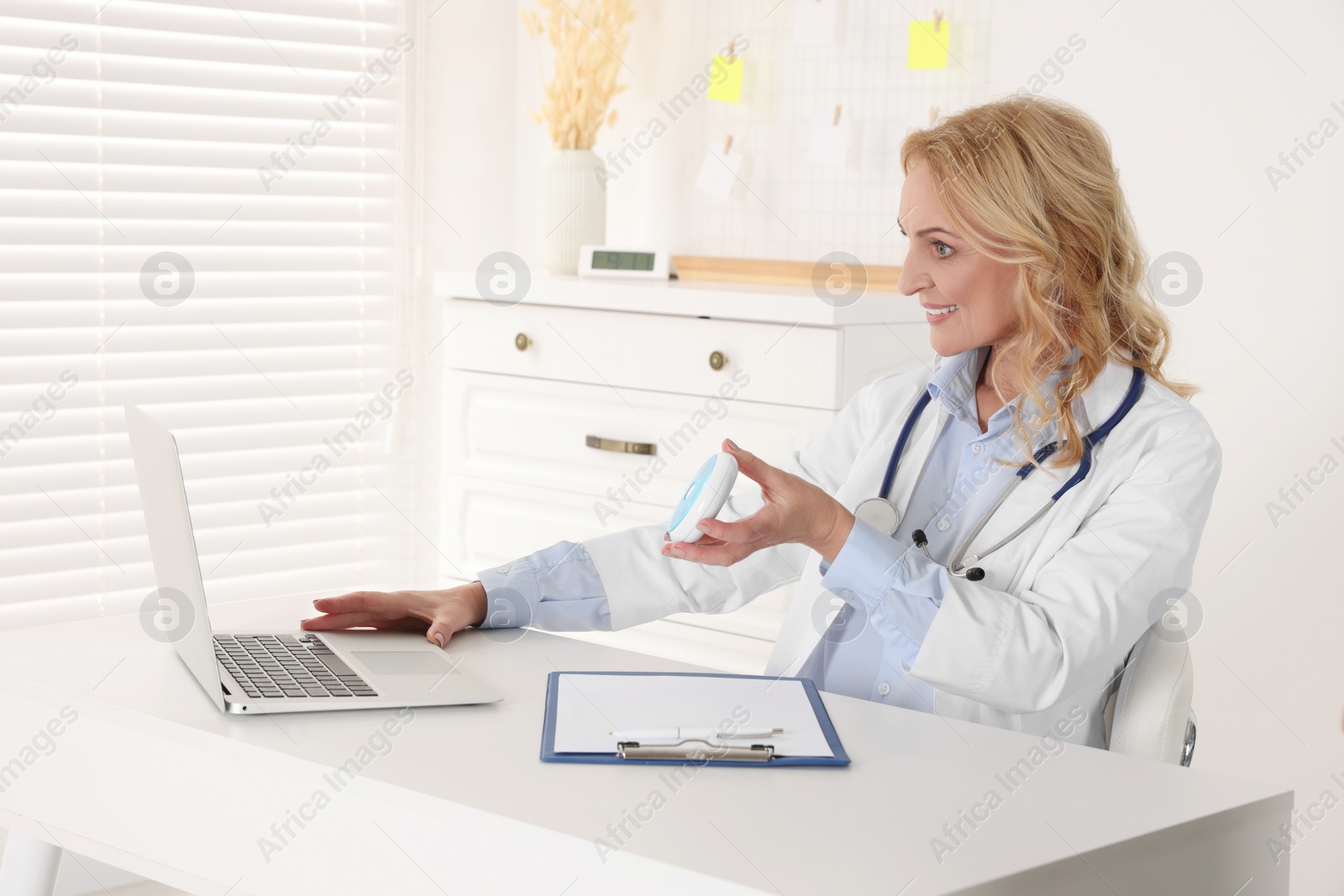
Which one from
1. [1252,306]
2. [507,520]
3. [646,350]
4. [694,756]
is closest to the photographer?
[694,756]

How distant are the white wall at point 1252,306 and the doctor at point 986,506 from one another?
802mm

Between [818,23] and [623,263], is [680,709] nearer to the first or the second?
[623,263]

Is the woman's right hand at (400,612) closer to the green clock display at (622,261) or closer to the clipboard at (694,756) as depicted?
the clipboard at (694,756)

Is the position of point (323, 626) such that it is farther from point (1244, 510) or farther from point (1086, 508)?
point (1244, 510)

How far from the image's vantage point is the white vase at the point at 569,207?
118 inches

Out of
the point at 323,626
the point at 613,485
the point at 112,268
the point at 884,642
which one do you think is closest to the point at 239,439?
the point at 112,268

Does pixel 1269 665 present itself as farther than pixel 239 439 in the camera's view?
No

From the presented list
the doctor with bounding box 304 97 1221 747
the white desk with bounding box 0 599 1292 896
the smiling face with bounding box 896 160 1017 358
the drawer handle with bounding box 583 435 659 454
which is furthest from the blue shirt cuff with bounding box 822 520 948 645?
the drawer handle with bounding box 583 435 659 454

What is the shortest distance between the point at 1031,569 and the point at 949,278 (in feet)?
1.27

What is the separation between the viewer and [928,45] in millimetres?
2736

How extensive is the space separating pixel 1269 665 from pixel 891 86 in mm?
1403

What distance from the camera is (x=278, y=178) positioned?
2994 mm

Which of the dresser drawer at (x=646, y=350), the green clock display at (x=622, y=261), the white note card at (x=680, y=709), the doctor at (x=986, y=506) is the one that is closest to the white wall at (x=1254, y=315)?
the dresser drawer at (x=646, y=350)

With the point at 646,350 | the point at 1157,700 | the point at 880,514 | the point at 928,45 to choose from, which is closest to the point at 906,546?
the point at 880,514
